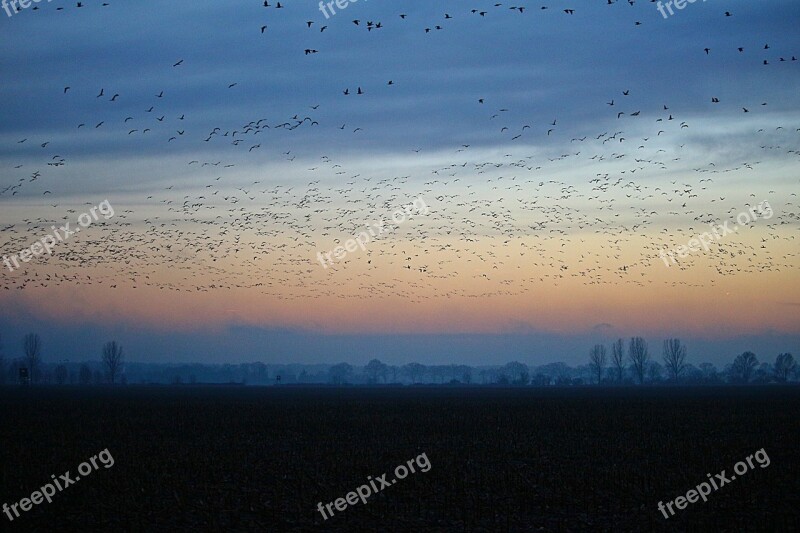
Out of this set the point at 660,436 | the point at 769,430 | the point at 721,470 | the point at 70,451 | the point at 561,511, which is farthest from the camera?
the point at 769,430

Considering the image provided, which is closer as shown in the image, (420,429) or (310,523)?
(310,523)

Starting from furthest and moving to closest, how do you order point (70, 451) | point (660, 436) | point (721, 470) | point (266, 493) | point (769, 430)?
point (769, 430), point (660, 436), point (70, 451), point (721, 470), point (266, 493)

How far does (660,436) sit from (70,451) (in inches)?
1105

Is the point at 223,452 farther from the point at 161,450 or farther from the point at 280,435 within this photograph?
the point at 280,435

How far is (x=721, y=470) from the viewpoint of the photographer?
27.0 metres

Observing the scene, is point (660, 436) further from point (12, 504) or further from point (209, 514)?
point (12, 504)

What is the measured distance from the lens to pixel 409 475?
26.5 m

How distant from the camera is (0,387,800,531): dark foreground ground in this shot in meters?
20.1

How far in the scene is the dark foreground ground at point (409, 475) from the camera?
65.8 ft

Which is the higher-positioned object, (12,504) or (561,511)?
(12,504)

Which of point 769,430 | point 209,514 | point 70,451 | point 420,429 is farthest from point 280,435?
point 769,430

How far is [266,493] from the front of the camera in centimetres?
2353

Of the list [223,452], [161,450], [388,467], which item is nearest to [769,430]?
[388,467]

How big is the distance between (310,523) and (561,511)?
698 cm
